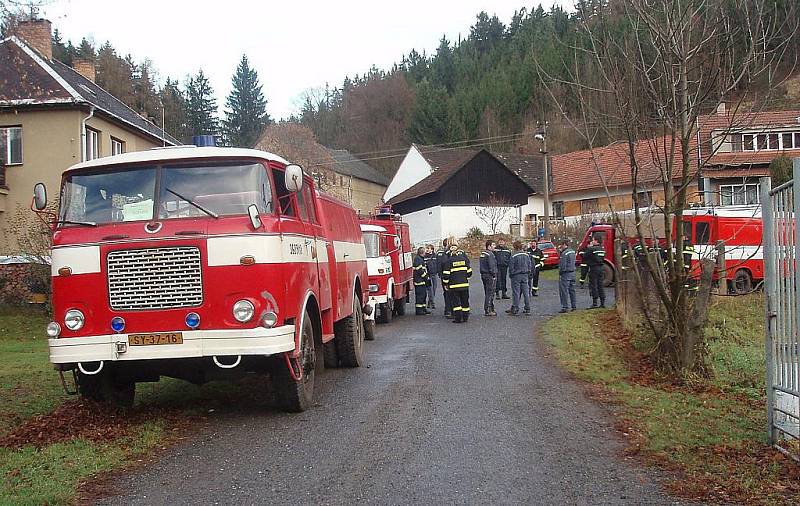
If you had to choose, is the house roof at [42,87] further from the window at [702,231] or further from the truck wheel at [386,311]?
the window at [702,231]

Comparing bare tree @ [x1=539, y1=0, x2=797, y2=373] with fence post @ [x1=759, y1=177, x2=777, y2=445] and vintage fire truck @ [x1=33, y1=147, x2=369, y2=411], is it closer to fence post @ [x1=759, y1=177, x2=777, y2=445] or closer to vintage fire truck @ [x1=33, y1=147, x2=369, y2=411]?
fence post @ [x1=759, y1=177, x2=777, y2=445]

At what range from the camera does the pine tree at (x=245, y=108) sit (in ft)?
304

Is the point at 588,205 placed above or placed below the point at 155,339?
above

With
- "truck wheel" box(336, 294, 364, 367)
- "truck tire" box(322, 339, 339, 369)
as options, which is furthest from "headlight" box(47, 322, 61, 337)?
"truck tire" box(322, 339, 339, 369)

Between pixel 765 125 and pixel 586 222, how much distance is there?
108 feet

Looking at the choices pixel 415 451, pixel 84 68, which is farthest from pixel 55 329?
pixel 84 68

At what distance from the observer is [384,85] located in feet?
286

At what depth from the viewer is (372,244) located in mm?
19609

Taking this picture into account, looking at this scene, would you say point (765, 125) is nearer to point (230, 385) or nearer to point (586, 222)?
point (230, 385)

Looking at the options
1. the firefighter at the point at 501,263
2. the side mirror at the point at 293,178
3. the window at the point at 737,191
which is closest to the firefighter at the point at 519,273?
the firefighter at the point at 501,263

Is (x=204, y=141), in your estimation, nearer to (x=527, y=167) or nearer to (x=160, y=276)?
(x=160, y=276)

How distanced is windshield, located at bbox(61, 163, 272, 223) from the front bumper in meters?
1.26

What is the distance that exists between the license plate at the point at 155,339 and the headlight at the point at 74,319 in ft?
1.69

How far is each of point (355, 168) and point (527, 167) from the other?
18670 millimetres
